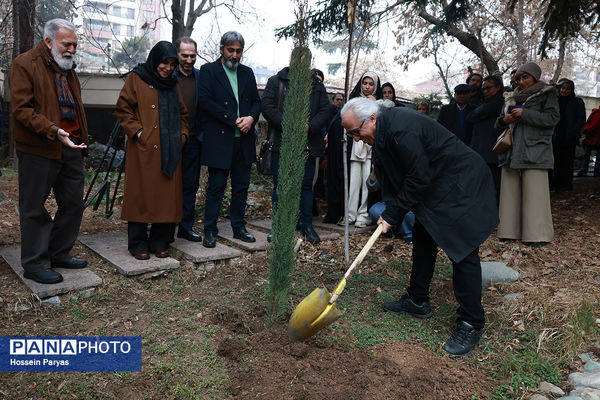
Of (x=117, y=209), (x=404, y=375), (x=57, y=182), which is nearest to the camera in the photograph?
(x=404, y=375)

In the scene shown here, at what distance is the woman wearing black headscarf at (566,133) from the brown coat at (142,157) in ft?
23.5

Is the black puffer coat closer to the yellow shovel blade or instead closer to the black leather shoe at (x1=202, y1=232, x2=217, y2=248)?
the yellow shovel blade

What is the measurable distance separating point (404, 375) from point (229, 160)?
272cm

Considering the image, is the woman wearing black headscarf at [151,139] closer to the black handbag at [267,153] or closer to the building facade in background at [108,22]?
the black handbag at [267,153]

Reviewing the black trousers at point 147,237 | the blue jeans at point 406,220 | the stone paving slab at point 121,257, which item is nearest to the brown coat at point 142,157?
the black trousers at point 147,237

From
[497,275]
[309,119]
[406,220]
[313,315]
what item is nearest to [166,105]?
[309,119]

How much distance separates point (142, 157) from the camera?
162 inches

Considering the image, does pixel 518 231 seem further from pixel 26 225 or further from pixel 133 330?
pixel 26 225

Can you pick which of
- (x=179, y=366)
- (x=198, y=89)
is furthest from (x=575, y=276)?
(x=198, y=89)

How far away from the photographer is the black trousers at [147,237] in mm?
4336

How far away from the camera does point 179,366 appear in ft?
9.24

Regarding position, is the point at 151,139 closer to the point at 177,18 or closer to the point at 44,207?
the point at 44,207

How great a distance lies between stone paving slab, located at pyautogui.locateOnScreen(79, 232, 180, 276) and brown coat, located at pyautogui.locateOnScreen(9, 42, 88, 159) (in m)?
1.09

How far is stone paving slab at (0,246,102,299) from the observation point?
11.5 ft
